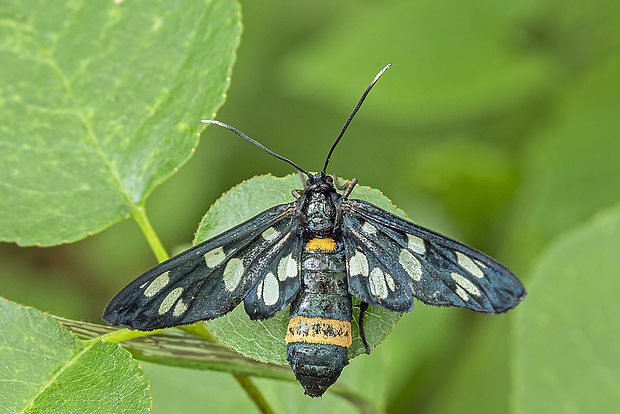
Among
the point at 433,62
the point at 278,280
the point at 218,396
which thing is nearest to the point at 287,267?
the point at 278,280

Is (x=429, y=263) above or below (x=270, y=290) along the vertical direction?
above

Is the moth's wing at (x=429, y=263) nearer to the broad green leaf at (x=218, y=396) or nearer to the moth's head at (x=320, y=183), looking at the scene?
the moth's head at (x=320, y=183)

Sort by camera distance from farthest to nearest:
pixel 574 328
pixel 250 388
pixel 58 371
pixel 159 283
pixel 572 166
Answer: pixel 572 166 → pixel 574 328 → pixel 159 283 → pixel 250 388 → pixel 58 371

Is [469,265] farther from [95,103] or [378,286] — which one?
[95,103]

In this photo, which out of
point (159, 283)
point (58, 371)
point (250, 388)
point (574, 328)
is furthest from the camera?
point (574, 328)

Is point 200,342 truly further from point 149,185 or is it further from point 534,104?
point 534,104

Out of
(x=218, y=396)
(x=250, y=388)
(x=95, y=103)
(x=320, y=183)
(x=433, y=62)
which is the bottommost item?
(x=218, y=396)

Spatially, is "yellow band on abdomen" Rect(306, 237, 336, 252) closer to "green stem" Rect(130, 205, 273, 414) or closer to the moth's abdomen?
the moth's abdomen

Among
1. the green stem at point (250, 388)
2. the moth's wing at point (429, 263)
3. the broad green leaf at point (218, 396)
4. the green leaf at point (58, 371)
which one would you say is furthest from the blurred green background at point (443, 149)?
the green leaf at point (58, 371)
